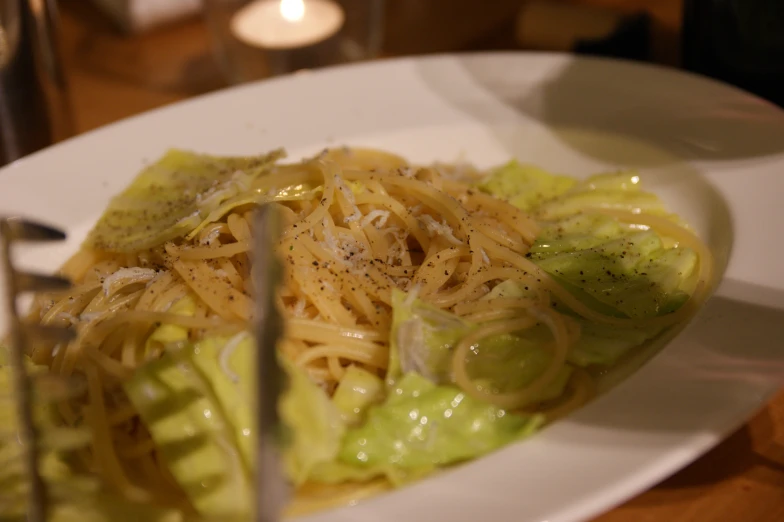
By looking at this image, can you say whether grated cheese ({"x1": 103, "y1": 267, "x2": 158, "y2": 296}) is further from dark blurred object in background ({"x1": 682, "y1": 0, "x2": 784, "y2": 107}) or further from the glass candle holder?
dark blurred object in background ({"x1": 682, "y1": 0, "x2": 784, "y2": 107})

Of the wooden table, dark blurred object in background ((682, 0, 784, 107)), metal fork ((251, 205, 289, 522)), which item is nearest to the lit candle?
the wooden table

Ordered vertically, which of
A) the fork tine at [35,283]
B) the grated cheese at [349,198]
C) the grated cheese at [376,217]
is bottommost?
the grated cheese at [376,217]

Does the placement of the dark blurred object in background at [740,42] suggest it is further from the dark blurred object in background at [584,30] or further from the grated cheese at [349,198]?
the grated cheese at [349,198]

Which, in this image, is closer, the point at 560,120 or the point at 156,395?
the point at 156,395

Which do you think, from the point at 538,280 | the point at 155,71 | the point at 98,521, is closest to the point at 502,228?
the point at 538,280

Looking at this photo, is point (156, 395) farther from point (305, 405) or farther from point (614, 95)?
point (614, 95)

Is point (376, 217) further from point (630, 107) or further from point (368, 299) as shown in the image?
point (630, 107)

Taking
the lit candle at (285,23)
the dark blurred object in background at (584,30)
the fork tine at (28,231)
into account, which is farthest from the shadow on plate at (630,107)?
the fork tine at (28,231)
